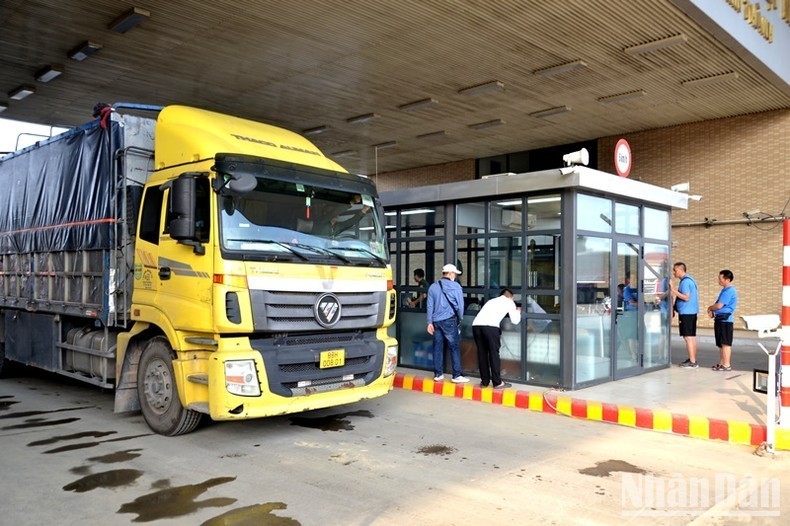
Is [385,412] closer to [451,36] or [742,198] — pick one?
[451,36]

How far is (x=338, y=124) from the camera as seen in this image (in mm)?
18641

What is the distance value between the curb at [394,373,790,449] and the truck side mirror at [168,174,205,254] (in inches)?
180

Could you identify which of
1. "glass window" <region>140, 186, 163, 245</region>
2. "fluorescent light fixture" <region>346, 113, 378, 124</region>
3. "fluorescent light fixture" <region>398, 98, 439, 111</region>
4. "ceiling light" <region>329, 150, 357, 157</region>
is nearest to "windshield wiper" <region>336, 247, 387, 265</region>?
"glass window" <region>140, 186, 163, 245</region>

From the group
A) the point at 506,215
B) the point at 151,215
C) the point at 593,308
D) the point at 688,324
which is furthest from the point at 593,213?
the point at 151,215

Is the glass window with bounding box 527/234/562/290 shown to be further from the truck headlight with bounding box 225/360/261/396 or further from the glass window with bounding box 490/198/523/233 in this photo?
the truck headlight with bounding box 225/360/261/396

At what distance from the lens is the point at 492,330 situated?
8766 millimetres

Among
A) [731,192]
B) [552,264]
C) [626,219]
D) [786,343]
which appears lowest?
[786,343]

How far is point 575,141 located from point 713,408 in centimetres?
1413

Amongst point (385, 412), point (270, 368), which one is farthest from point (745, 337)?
point (270, 368)

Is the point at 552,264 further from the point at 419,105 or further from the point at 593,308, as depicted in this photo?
the point at 419,105

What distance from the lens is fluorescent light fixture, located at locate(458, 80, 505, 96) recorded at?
14730mm

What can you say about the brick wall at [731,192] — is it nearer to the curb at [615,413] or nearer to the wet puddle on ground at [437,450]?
the curb at [615,413]

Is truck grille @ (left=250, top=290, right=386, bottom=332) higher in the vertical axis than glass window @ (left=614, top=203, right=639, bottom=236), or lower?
lower

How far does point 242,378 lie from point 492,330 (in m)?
4.00
